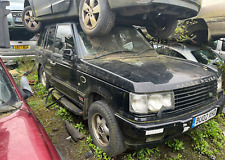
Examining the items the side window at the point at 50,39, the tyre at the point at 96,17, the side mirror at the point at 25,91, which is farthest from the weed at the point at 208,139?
the side window at the point at 50,39

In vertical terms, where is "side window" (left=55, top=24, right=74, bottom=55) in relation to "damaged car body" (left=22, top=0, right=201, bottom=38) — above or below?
below

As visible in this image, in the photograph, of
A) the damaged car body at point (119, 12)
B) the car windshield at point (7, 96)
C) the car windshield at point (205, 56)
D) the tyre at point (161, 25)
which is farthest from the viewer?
the car windshield at point (205, 56)

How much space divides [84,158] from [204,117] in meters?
1.81

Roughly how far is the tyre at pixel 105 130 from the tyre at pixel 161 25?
2452mm

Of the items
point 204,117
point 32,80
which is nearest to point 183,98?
point 204,117

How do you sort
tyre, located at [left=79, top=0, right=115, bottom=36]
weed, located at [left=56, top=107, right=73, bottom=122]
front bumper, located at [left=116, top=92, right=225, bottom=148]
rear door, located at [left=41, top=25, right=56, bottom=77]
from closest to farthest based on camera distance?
1. front bumper, located at [left=116, top=92, right=225, bottom=148]
2. tyre, located at [left=79, top=0, right=115, bottom=36]
3. weed, located at [left=56, top=107, right=73, bottom=122]
4. rear door, located at [left=41, top=25, right=56, bottom=77]

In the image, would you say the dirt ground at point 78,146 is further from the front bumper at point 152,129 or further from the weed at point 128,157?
the front bumper at point 152,129

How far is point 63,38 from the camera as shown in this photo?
353 cm

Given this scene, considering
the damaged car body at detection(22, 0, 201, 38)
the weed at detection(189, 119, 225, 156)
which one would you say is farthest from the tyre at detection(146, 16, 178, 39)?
the weed at detection(189, 119, 225, 156)

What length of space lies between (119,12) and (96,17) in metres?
0.43

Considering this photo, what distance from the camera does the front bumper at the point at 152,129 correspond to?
1.87 metres

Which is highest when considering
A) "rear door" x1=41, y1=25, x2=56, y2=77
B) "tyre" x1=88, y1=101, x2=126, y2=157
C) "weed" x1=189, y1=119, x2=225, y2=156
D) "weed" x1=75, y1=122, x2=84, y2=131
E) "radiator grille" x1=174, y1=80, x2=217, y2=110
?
"rear door" x1=41, y1=25, x2=56, y2=77

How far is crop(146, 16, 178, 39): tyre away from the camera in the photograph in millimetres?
3783

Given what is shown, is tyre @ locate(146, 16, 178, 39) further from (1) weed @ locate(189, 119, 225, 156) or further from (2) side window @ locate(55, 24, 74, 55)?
(1) weed @ locate(189, 119, 225, 156)
